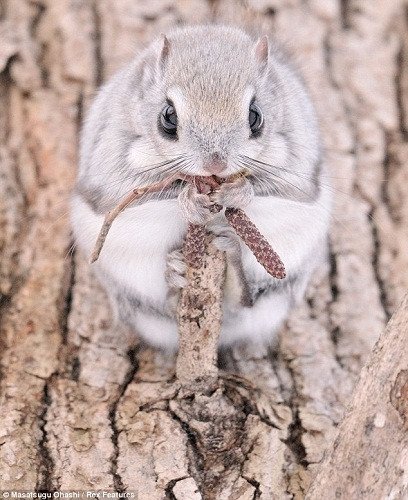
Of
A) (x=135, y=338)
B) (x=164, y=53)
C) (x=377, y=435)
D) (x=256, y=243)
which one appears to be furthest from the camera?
(x=135, y=338)

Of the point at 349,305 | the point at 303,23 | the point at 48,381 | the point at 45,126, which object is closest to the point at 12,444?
the point at 48,381

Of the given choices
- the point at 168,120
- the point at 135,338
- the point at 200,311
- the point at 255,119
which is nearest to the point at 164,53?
the point at 168,120

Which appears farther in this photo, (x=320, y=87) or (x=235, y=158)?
(x=320, y=87)

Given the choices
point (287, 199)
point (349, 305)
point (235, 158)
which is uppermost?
point (235, 158)

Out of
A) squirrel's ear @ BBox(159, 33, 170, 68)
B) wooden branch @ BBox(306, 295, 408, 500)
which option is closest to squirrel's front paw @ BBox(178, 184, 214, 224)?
squirrel's ear @ BBox(159, 33, 170, 68)

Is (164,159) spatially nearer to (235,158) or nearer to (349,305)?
(235,158)

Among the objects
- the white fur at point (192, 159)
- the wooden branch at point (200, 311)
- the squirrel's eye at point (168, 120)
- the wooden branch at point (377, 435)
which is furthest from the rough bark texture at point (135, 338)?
the squirrel's eye at point (168, 120)

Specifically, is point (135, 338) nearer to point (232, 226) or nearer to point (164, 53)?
point (232, 226)
